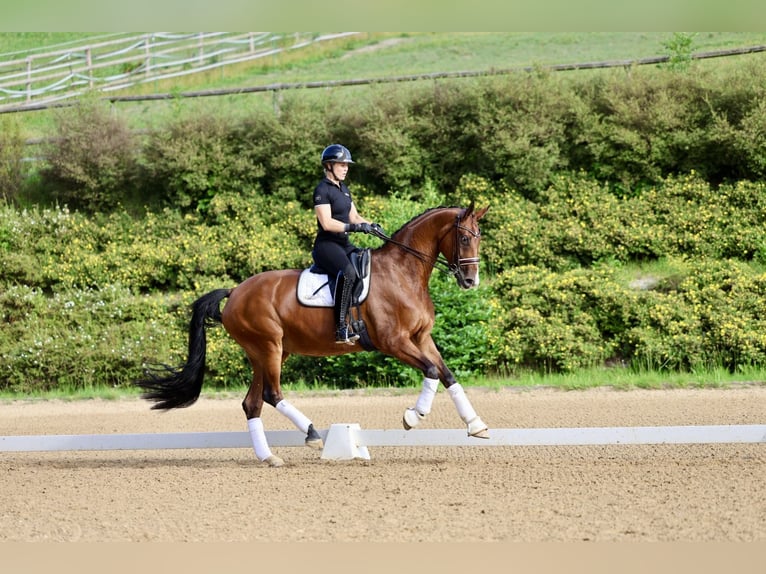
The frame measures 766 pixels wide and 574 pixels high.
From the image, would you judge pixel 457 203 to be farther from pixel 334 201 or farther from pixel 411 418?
pixel 411 418

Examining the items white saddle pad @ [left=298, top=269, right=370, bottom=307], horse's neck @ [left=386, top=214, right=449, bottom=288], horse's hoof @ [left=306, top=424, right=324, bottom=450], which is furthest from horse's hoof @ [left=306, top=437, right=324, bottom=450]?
horse's neck @ [left=386, top=214, right=449, bottom=288]

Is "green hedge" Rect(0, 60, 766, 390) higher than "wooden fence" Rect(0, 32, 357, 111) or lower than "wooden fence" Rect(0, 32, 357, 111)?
lower

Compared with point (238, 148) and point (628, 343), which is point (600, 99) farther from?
point (238, 148)

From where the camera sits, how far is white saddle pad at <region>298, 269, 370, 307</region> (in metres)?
7.52

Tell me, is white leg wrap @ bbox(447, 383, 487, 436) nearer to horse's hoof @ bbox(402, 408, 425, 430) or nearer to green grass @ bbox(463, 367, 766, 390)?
horse's hoof @ bbox(402, 408, 425, 430)

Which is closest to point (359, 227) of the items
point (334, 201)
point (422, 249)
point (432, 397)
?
point (334, 201)

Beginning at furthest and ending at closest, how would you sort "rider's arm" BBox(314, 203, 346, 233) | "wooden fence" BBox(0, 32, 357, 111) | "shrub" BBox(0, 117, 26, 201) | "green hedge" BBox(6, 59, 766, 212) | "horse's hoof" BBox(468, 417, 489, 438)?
"wooden fence" BBox(0, 32, 357, 111)
"shrub" BBox(0, 117, 26, 201)
"green hedge" BBox(6, 59, 766, 212)
"rider's arm" BBox(314, 203, 346, 233)
"horse's hoof" BBox(468, 417, 489, 438)

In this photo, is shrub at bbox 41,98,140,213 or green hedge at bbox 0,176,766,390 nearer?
green hedge at bbox 0,176,766,390

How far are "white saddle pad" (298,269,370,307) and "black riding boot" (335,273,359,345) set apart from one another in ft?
0.32

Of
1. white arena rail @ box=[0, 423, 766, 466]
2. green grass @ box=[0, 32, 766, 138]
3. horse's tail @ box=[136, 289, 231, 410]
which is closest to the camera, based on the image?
white arena rail @ box=[0, 423, 766, 466]

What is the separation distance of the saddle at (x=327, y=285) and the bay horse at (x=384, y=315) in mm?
57

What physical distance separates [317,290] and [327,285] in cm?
10

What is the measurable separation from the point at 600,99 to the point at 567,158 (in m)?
1.32

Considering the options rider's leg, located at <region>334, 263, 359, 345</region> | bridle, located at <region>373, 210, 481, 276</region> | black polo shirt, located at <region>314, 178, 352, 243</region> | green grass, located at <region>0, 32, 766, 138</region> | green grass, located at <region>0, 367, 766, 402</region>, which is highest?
green grass, located at <region>0, 32, 766, 138</region>
